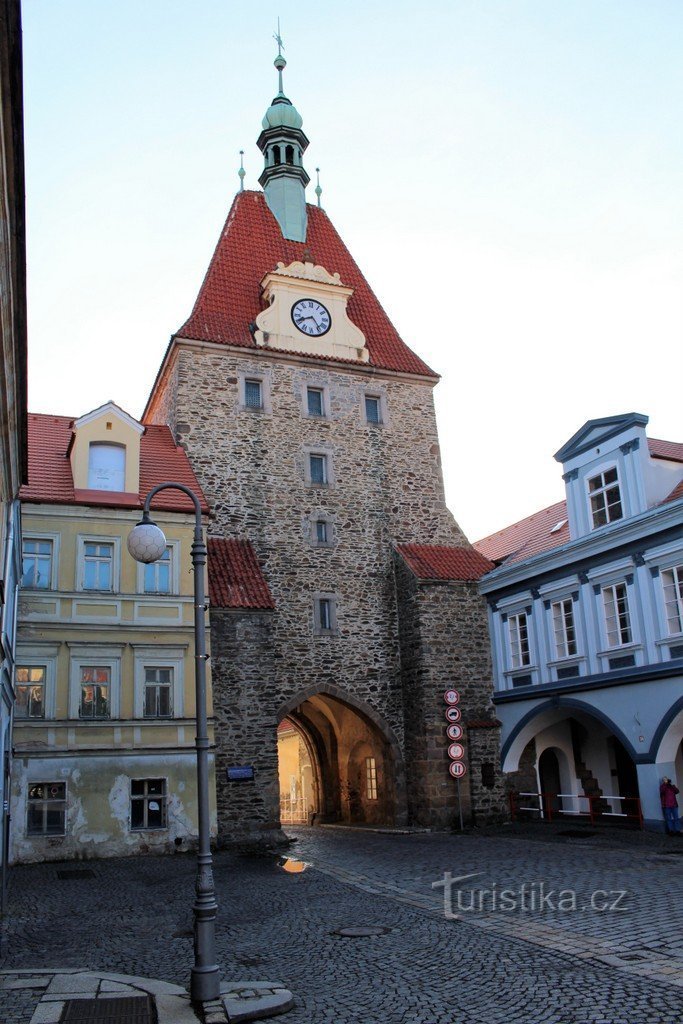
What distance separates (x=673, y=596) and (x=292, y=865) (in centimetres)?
955

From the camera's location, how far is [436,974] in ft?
26.2

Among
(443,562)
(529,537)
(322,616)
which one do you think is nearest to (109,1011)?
(322,616)

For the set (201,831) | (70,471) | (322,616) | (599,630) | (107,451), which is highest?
(107,451)

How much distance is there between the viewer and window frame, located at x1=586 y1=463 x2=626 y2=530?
20.8 metres

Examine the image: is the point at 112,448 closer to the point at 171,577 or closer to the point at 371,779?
the point at 171,577

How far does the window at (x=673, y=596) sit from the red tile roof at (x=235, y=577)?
890 centimetres

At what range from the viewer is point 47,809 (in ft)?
58.7

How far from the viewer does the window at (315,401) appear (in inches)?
1048

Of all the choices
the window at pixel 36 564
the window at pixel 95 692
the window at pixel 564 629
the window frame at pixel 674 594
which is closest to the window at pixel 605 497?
the window frame at pixel 674 594

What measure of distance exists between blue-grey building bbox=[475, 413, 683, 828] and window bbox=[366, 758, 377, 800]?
3.87 meters

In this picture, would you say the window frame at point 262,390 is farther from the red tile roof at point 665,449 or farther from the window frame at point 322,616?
the red tile roof at point 665,449

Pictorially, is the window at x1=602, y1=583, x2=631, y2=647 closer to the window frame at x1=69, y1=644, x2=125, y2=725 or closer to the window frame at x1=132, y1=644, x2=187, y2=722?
the window frame at x1=132, y1=644, x2=187, y2=722

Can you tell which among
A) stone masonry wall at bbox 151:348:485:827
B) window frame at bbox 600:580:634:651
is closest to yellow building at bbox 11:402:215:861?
stone masonry wall at bbox 151:348:485:827

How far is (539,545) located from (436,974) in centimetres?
1786
